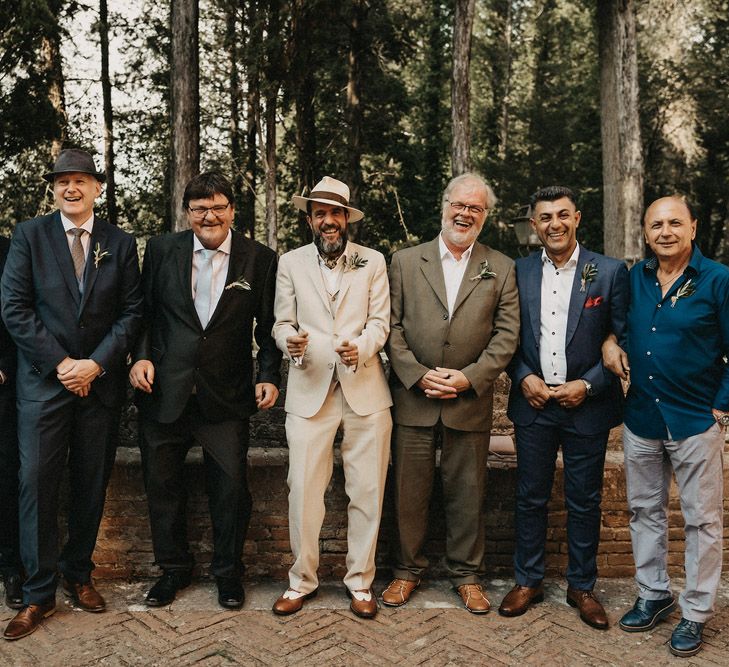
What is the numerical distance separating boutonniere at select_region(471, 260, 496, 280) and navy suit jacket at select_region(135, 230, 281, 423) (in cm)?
122

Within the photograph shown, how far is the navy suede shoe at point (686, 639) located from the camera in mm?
3689

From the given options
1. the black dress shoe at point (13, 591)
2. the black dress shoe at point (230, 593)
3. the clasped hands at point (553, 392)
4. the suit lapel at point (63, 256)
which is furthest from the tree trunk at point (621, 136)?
the black dress shoe at point (13, 591)

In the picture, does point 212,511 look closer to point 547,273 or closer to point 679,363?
point 547,273

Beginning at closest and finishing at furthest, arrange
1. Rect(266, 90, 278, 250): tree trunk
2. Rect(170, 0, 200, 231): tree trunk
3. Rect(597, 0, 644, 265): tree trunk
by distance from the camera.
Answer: Rect(170, 0, 200, 231): tree trunk → Rect(597, 0, 644, 265): tree trunk → Rect(266, 90, 278, 250): tree trunk

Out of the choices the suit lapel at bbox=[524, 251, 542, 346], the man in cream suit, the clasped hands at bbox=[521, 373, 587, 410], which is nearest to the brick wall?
the man in cream suit

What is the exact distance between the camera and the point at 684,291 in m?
3.76

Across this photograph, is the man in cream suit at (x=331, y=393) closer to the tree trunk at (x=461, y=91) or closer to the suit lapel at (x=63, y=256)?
the suit lapel at (x=63, y=256)

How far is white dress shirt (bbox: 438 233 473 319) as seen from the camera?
4.26 metres

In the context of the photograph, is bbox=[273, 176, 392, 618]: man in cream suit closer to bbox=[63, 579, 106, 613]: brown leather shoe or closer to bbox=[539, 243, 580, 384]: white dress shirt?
bbox=[539, 243, 580, 384]: white dress shirt

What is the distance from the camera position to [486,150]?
3300cm

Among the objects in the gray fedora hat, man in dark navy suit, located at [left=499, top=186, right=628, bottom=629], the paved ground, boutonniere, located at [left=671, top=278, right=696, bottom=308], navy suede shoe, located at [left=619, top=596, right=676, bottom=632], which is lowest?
the paved ground

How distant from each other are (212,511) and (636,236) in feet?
31.2

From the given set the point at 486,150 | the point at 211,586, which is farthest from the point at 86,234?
the point at 486,150

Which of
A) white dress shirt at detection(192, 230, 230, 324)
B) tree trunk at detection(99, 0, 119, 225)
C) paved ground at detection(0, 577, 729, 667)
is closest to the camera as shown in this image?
paved ground at detection(0, 577, 729, 667)
